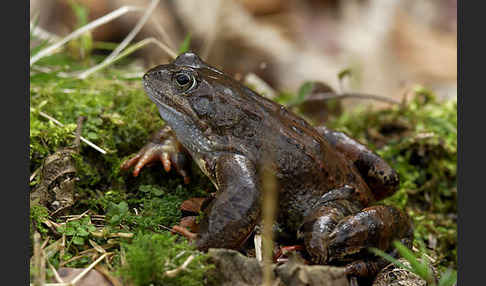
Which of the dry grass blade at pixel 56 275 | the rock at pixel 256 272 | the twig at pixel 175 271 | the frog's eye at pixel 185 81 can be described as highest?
the frog's eye at pixel 185 81

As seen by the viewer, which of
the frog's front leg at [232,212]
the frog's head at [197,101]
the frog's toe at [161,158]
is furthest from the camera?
the frog's toe at [161,158]

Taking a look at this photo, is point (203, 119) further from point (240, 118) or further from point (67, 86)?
point (67, 86)

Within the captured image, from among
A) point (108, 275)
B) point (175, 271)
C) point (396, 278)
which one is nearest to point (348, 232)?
point (396, 278)

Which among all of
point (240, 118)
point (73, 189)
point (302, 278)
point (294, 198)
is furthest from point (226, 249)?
point (73, 189)

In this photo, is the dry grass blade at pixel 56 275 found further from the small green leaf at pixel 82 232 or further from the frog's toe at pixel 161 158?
the frog's toe at pixel 161 158

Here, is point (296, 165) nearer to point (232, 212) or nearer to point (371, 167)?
point (232, 212)

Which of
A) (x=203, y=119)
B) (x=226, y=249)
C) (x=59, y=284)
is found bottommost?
A: (x=59, y=284)

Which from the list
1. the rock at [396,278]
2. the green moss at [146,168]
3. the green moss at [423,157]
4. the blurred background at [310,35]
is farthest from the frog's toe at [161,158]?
the blurred background at [310,35]
